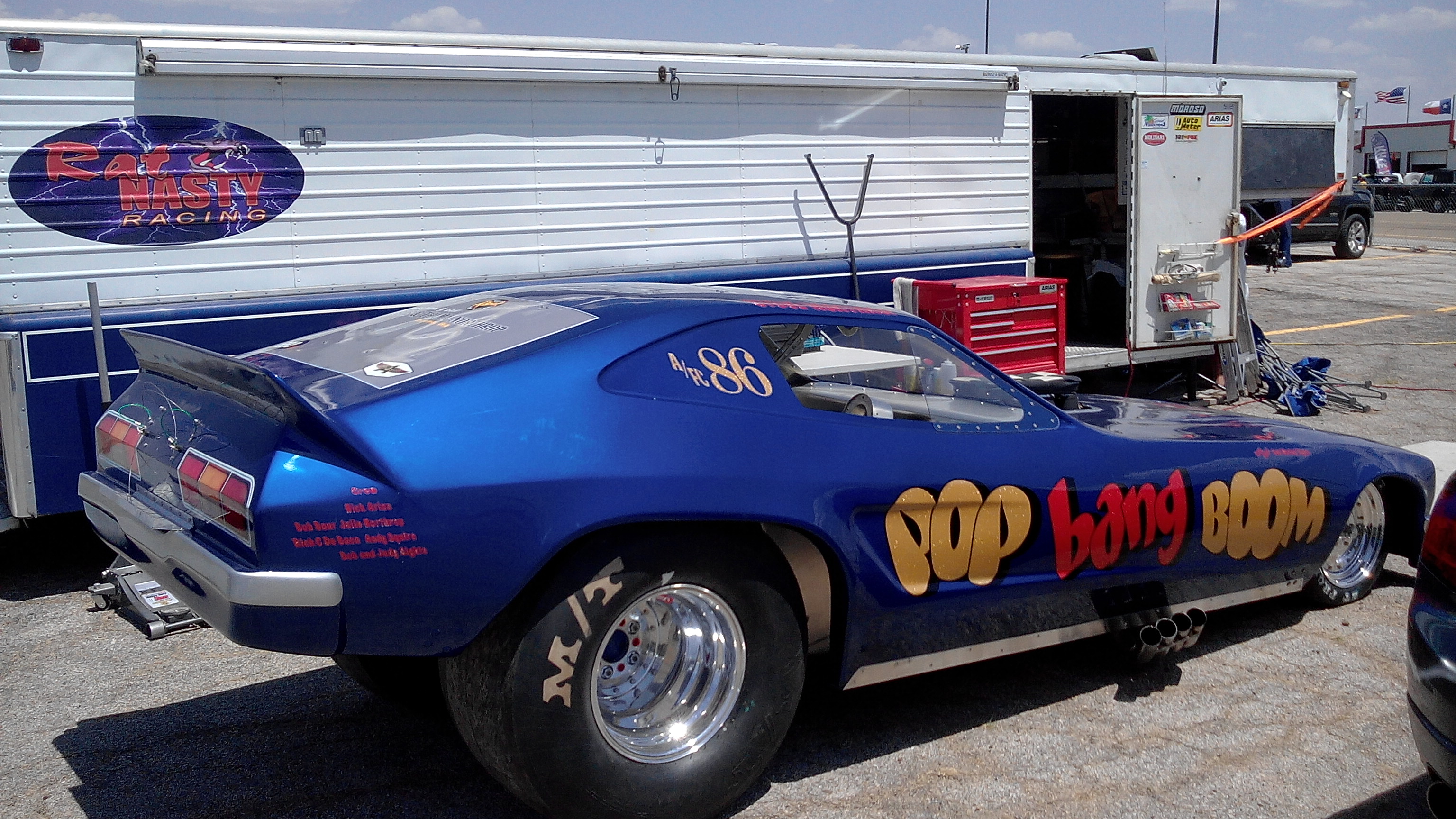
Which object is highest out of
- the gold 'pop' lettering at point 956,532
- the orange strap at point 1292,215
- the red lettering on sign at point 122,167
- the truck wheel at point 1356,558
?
the red lettering on sign at point 122,167

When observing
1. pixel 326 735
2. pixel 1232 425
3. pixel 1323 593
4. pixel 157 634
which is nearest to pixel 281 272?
pixel 157 634

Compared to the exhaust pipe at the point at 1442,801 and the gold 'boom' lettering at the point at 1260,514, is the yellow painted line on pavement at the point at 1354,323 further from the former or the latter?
the exhaust pipe at the point at 1442,801

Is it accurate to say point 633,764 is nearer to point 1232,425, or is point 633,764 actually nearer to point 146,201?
point 1232,425

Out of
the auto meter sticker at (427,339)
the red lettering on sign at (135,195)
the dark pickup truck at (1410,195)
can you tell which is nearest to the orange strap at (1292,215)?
the auto meter sticker at (427,339)

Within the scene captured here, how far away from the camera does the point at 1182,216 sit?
31.4 ft

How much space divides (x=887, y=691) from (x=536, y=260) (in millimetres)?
3638

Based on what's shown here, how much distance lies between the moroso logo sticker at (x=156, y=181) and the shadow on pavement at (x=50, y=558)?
1535mm

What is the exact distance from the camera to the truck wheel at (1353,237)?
21484 millimetres

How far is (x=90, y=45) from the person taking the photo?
18.6 ft

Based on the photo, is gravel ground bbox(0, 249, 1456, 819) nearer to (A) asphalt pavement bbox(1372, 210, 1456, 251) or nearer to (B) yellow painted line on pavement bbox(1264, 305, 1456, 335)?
(B) yellow painted line on pavement bbox(1264, 305, 1456, 335)

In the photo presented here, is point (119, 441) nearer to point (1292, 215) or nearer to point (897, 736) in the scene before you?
point (897, 736)

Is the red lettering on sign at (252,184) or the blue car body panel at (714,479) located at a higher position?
the red lettering on sign at (252,184)

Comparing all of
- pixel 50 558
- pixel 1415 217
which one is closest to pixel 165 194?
pixel 50 558

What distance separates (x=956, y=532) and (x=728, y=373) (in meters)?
0.89
